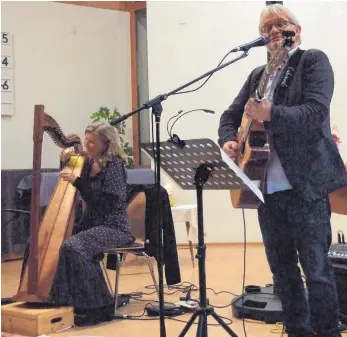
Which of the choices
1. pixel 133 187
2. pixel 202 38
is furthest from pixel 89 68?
pixel 133 187

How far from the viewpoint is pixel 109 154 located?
154 inches

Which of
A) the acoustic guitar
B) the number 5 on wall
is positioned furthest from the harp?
the number 5 on wall

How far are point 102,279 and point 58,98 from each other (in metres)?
4.01

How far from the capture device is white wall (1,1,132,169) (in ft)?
22.7

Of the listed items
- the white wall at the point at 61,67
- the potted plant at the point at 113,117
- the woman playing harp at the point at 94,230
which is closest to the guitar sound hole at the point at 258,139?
the woman playing harp at the point at 94,230

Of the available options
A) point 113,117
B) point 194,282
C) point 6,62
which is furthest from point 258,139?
point 113,117

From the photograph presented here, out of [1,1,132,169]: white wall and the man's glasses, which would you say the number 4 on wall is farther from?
the man's glasses

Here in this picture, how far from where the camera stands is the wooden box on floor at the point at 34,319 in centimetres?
334

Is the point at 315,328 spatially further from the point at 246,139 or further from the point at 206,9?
the point at 206,9

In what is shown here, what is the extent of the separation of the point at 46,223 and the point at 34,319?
0.67 metres

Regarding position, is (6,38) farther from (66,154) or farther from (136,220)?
(66,154)

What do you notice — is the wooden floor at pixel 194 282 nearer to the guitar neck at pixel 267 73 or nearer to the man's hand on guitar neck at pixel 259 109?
the guitar neck at pixel 267 73

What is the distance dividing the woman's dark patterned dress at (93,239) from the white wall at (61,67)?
2.87 m

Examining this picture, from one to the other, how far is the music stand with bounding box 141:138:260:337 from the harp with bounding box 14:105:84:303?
1023 mm
